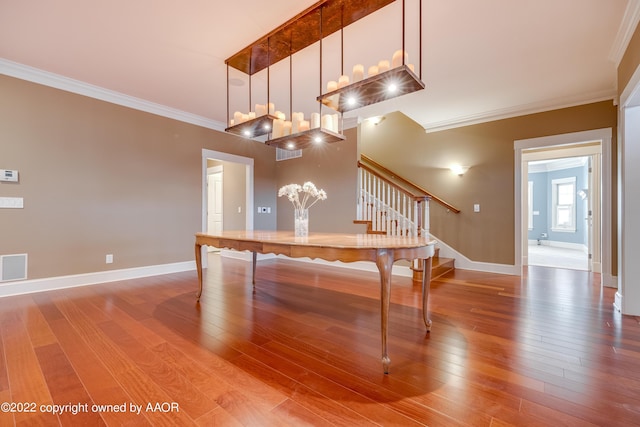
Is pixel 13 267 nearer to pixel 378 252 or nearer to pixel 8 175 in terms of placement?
pixel 8 175

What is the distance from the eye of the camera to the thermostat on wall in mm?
3143

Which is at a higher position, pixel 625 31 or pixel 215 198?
pixel 625 31

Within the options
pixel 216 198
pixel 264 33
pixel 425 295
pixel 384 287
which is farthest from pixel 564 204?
pixel 216 198

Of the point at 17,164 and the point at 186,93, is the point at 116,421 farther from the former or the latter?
the point at 186,93

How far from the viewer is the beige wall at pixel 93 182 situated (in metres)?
3.28

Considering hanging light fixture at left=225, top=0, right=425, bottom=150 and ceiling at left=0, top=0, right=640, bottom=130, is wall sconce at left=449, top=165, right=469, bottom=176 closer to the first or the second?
ceiling at left=0, top=0, right=640, bottom=130

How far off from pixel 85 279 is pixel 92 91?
255cm

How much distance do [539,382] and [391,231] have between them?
124 inches

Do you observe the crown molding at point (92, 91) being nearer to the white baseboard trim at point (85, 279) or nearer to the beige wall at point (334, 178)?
the beige wall at point (334, 178)

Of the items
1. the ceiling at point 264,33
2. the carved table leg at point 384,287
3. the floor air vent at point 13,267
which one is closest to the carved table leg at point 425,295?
the carved table leg at point 384,287

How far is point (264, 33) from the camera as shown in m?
2.61

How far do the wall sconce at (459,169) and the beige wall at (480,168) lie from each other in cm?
7

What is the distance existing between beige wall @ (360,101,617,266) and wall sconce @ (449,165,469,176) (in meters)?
0.07

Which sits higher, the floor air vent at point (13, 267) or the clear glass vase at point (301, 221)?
the clear glass vase at point (301, 221)
